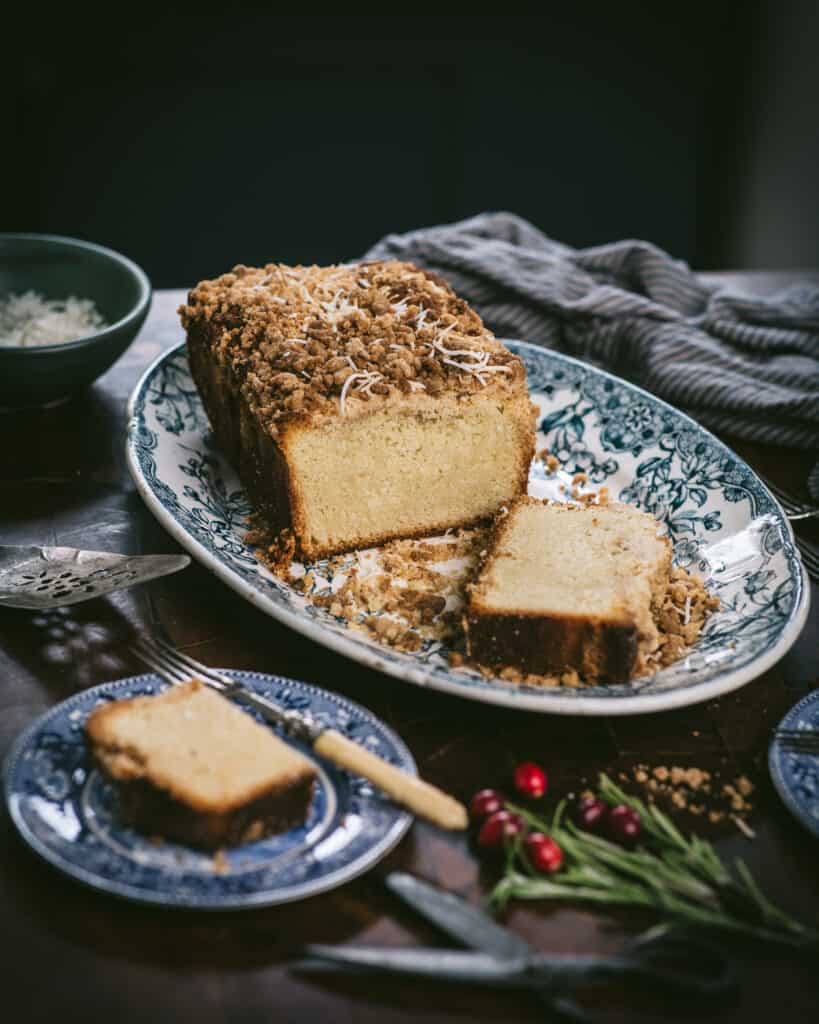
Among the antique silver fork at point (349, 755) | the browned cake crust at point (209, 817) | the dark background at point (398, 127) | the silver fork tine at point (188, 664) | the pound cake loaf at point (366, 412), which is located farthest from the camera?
the dark background at point (398, 127)

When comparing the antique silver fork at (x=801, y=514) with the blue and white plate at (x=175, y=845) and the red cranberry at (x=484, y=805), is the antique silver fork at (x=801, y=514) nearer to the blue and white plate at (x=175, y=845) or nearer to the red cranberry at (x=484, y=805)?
the red cranberry at (x=484, y=805)

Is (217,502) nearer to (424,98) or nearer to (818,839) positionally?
(818,839)

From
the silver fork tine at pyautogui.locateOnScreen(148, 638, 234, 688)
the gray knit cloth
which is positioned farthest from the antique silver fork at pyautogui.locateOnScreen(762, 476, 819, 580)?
the silver fork tine at pyautogui.locateOnScreen(148, 638, 234, 688)

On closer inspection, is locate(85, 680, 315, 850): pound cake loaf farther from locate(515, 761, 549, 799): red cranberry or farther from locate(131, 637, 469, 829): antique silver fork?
locate(515, 761, 549, 799): red cranberry

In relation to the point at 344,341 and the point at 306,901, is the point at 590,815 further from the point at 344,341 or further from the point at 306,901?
the point at 344,341

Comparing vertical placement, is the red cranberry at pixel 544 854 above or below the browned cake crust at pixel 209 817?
below

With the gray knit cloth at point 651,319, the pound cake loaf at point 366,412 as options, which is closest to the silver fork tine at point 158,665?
the pound cake loaf at point 366,412

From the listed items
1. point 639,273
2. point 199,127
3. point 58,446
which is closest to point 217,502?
point 58,446
